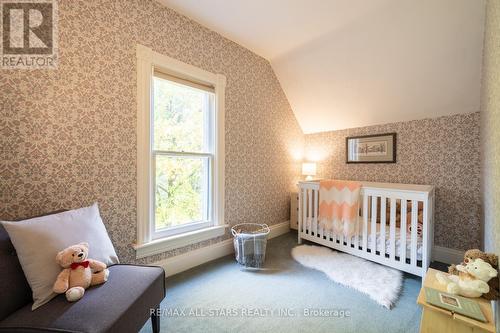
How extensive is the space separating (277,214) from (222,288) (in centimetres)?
154

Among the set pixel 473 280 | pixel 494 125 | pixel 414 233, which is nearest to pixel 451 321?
pixel 473 280

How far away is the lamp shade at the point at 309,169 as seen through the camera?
3388mm

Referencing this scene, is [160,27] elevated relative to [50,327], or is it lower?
elevated

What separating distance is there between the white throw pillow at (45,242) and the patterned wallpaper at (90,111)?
39 cm

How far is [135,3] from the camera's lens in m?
1.79

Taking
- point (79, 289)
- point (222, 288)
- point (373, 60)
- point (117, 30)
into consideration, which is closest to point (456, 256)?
point (373, 60)

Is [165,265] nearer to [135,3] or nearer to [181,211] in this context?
[181,211]

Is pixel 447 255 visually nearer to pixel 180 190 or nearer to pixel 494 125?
pixel 494 125

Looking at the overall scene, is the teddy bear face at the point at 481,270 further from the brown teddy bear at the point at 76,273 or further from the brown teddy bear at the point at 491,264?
the brown teddy bear at the point at 76,273

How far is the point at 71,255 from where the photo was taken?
108cm

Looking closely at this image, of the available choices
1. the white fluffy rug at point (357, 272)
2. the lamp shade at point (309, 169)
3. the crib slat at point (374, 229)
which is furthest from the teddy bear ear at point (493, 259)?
the lamp shade at point (309, 169)

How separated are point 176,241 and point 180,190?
0.51 m

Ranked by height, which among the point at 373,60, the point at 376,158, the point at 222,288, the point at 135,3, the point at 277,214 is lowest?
the point at 222,288

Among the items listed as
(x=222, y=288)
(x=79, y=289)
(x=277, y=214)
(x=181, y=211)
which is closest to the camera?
(x=79, y=289)
